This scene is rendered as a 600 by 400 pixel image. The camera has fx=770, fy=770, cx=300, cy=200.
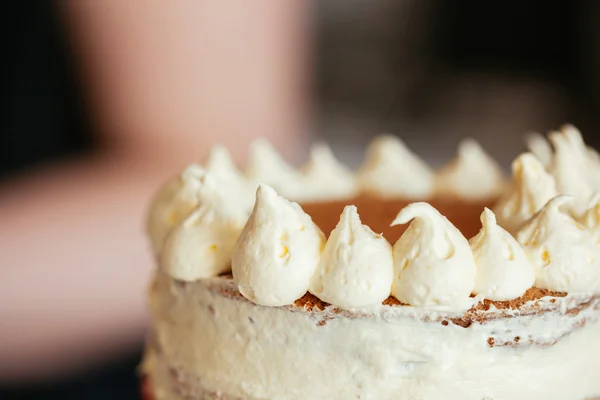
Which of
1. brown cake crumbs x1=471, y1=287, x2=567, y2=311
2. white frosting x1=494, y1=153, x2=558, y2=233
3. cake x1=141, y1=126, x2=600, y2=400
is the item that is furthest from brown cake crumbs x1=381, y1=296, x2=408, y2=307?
white frosting x1=494, y1=153, x2=558, y2=233

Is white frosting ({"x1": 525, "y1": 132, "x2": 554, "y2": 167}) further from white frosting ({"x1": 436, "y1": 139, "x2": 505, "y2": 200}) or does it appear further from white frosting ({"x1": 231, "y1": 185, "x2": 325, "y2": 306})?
white frosting ({"x1": 231, "y1": 185, "x2": 325, "y2": 306})

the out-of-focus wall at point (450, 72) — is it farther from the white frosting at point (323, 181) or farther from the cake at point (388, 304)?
the cake at point (388, 304)

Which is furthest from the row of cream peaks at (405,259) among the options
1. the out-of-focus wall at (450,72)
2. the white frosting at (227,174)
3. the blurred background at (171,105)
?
the out-of-focus wall at (450,72)

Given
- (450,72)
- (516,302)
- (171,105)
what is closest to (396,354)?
(516,302)

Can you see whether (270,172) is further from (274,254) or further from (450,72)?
(450,72)

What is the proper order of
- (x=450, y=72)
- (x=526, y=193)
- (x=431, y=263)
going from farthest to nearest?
(x=450, y=72) → (x=526, y=193) → (x=431, y=263)
